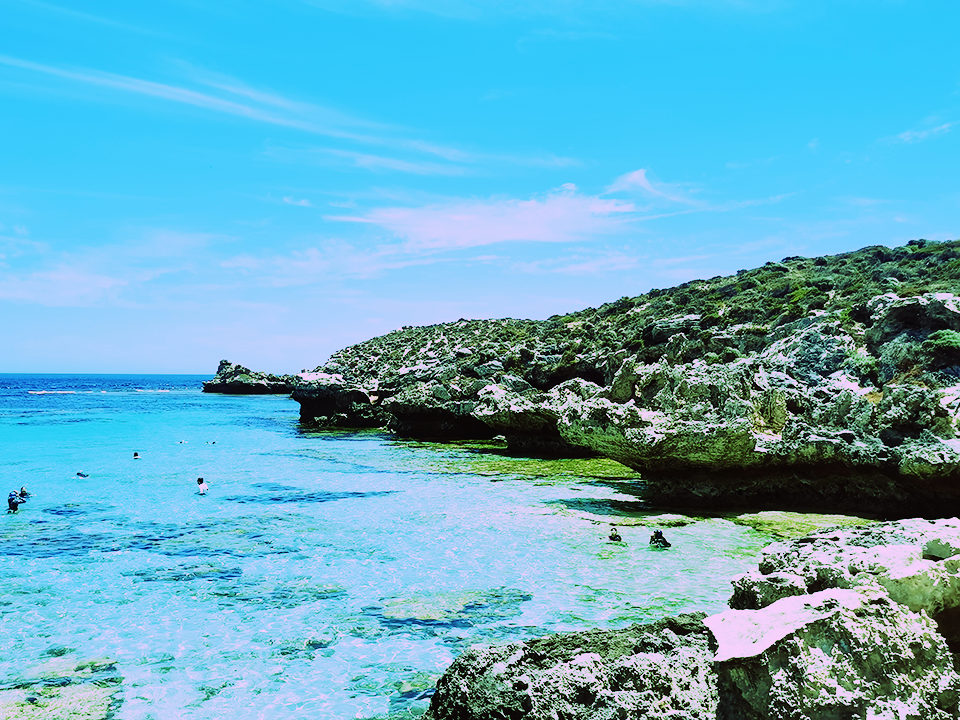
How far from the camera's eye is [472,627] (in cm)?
894

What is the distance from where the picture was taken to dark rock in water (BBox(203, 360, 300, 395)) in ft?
316

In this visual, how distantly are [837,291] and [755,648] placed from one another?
38359mm

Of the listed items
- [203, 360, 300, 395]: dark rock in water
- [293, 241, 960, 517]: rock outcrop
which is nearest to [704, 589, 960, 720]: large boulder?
[293, 241, 960, 517]: rock outcrop

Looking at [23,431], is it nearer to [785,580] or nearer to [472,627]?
[472,627]

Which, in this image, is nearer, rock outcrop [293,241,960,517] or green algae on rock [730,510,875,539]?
green algae on rock [730,510,875,539]

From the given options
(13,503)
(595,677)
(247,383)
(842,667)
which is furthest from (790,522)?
(247,383)

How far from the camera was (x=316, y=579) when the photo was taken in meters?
11.3

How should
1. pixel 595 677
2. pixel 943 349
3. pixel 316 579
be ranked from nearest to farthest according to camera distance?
pixel 595 677, pixel 316 579, pixel 943 349

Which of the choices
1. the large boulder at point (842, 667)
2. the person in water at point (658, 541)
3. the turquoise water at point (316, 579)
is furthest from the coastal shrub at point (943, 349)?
the large boulder at point (842, 667)

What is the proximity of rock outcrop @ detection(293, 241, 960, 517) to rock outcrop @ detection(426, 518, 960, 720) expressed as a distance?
10157 millimetres

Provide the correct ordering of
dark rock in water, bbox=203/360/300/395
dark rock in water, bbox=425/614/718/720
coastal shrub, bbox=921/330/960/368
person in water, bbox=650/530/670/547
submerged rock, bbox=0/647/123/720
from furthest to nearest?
dark rock in water, bbox=203/360/300/395 → coastal shrub, bbox=921/330/960/368 → person in water, bbox=650/530/670/547 → submerged rock, bbox=0/647/123/720 → dark rock in water, bbox=425/614/718/720

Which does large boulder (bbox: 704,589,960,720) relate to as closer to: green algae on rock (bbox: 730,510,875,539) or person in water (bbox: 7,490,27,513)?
green algae on rock (bbox: 730,510,875,539)

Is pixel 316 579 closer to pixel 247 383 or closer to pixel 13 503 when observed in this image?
pixel 13 503

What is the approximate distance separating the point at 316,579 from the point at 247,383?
92173 millimetres
